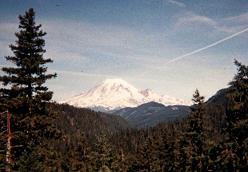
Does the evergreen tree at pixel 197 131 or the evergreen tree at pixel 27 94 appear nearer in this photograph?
the evergreen tree at pixel 27 94

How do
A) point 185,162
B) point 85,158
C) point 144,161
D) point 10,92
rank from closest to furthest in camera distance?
1. point 10,92
2. point 185,162
3. point 85,158
4. point 144,161

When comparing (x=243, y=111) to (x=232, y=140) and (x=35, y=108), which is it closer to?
(x=232, y=140)

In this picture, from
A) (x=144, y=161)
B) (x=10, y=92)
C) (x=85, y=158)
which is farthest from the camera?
(x=144, y=161)

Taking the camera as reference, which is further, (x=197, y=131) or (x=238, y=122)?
(x=197, y=131)

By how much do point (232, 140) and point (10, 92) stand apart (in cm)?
1718

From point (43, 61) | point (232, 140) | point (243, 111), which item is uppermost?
point (43, 61)

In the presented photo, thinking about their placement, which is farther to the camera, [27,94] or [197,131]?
[197,131]

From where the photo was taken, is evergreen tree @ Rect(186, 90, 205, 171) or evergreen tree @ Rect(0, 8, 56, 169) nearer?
evergreen tree @ Rect(0, 8, 56, 169)

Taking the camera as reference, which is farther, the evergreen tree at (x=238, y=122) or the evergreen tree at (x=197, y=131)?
the evergreen tree at (x=197, y=131)

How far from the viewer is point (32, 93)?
2647 centimetres

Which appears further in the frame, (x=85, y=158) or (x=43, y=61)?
(x=85, y=158)

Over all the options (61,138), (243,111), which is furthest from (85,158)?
(243,111)

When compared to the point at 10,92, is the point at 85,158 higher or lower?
lower

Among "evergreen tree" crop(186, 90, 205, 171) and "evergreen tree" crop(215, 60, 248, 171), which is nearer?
"evergreen tree" crop(215, 60, 248, 171)
